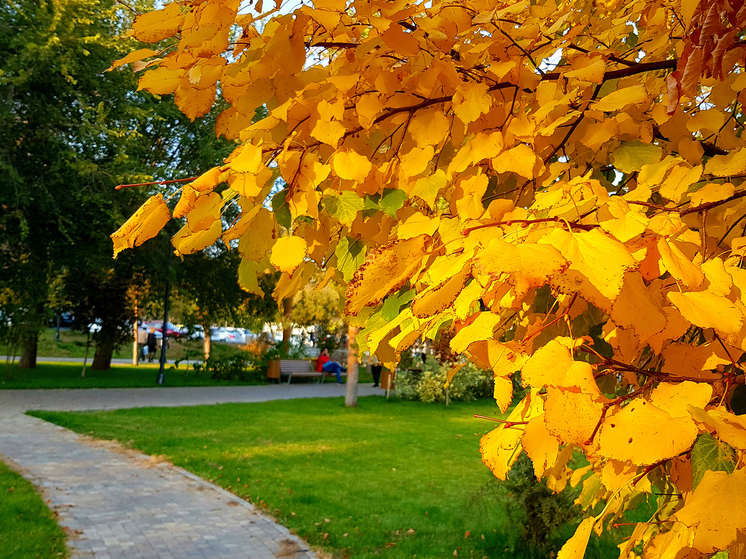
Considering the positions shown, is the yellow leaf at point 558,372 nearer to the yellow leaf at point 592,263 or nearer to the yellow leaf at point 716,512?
the yellow leaf at point 592,263

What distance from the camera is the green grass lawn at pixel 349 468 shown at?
4.97m

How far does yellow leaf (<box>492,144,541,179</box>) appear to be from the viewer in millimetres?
1343

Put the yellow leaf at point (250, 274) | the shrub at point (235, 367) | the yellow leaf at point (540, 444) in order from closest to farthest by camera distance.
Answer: the yellow leaf at point (540, 444) → the yellow leaf at point (250, 274) → the shrub at point (235, 367)

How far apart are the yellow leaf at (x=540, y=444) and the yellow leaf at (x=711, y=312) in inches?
11.0

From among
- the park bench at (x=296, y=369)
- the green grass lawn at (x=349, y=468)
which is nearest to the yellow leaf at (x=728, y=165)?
the green grass lawn at (x=349, y=468)

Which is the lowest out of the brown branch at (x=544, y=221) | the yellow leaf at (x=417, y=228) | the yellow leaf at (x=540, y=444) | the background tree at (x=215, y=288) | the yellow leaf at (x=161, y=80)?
the yellow leaf at (x=540, y=444)

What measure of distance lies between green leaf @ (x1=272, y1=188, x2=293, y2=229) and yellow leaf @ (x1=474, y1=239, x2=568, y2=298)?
2.35ft

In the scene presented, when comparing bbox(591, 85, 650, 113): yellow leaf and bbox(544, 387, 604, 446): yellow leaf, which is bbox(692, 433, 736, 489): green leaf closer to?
bbox(544, 387, 604, 446): yellow leaf

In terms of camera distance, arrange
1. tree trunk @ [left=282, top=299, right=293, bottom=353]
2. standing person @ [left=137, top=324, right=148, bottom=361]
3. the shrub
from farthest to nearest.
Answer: standing person @ [left=137, top=324, right=148, bottom=361], tree trunk @ [left=282, top=299, right=293, bottom=353], the shrub

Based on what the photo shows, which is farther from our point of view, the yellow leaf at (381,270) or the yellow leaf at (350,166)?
the yellow leaf at (350,166)

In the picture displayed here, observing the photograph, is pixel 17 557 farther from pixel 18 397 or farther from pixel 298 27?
pixel 18 397

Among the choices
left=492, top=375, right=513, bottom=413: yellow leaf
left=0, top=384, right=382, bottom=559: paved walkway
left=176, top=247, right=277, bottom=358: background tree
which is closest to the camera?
left=492, top=375, right=513, bottom=413: yellow leaf

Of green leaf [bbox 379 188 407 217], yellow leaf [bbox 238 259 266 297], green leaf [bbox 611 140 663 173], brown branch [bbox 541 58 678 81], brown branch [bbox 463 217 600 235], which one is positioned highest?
brown branch [bbox 541 58 678 81]

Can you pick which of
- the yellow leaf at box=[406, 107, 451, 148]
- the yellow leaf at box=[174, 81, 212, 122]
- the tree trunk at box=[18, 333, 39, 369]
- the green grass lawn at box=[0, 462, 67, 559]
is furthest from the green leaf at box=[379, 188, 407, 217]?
the tree trunk at box=[18, 333, 39, 369]
